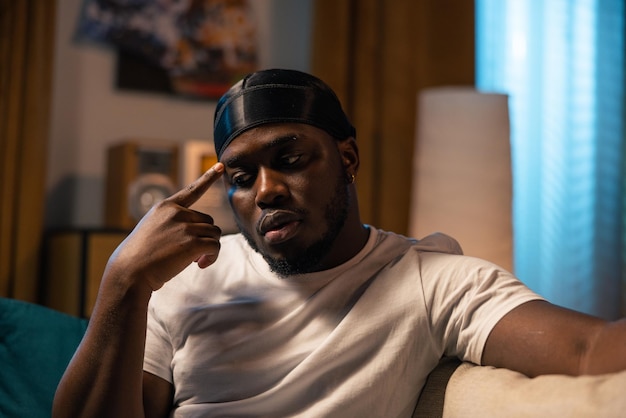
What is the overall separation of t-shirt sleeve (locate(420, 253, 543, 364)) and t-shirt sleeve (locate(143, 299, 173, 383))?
483mm

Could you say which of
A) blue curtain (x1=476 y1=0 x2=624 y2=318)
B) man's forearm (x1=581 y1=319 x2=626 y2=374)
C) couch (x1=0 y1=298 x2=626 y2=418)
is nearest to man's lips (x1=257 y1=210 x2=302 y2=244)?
couch (x1=0 y1=298 x2=626 y2=418)

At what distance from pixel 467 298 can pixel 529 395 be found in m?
0.23

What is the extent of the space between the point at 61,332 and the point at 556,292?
2832mm

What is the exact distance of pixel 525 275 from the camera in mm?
3934

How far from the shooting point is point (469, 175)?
270 cm

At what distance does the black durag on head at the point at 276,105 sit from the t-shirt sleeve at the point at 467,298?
1.12ft

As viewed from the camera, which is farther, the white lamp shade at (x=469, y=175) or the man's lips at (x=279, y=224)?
the white lamp shade at (x=469, y=175)

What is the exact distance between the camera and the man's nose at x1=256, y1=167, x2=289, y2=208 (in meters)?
1.41

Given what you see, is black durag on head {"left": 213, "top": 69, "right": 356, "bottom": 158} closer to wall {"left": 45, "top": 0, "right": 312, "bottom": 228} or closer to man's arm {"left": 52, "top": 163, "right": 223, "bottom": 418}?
man's arm {"left": 52, "top": 163, "right": 223, "bottom": 418}

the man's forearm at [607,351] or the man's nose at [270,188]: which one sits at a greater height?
the man's nose at [270,188]

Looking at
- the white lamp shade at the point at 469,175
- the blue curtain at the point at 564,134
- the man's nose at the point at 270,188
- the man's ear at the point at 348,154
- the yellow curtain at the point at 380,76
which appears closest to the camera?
the man's nose at the point at 270,188

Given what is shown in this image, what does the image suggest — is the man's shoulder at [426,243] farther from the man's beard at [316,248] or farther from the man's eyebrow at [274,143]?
the man's eyebrow at [274,143]

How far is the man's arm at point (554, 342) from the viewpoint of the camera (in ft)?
3.67

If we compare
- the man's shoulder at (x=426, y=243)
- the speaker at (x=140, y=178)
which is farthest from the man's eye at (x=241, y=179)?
the speaker at (x=140, y=178)
